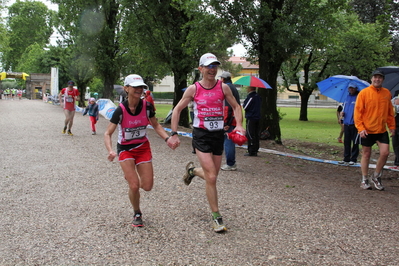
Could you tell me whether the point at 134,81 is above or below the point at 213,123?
above

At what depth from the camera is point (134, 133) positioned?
16.7 ft

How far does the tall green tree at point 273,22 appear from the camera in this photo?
11914 millimetres

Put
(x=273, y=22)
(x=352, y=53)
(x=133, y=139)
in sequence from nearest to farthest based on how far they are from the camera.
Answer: (x=133, y=139), (x=273, y=22), (x=352, y=53)

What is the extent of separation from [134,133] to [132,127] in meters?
0.08

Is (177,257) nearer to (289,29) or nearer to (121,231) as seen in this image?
(121,231)

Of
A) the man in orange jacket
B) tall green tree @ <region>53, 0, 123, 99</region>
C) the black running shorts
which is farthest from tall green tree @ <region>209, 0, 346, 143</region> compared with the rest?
tall green tree @ <region>53, 0, 123, 99</region>

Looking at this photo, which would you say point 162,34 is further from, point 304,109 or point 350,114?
point 304,109

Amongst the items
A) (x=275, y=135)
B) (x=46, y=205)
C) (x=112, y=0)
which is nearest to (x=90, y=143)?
(x=275, y=135)

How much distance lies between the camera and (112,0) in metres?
28.6

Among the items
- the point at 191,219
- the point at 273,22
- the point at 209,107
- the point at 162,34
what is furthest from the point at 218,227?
the point at 162,34

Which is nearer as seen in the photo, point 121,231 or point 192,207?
point 121,231

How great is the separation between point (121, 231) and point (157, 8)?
50.5 feet

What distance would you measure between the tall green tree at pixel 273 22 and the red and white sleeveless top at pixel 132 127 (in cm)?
768

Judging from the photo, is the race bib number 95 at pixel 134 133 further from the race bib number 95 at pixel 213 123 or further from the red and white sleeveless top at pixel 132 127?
the race bib number 95 at pixel 213 123
